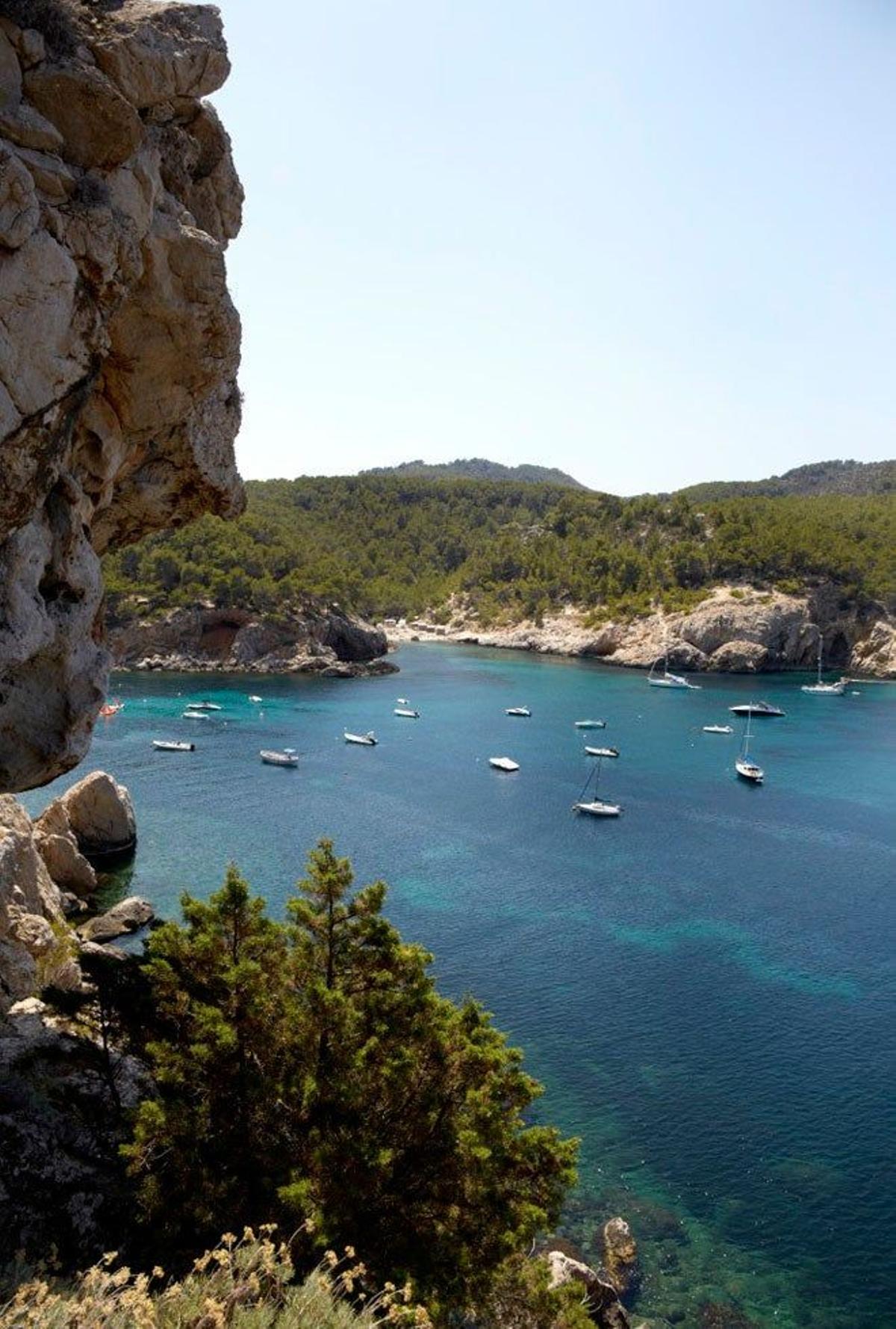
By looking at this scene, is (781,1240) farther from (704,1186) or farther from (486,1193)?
(486,1193)

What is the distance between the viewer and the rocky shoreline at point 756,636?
133 meters

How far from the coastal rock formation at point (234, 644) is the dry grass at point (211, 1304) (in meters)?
107

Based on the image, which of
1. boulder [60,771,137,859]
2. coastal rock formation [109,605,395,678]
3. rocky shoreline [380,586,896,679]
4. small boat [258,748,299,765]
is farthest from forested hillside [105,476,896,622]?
boulder [60,771,137,859]

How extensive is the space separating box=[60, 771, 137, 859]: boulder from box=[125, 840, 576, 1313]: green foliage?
106ft

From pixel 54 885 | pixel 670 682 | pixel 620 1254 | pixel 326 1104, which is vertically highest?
pixel 326 1104

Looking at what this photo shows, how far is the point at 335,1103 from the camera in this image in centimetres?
1634

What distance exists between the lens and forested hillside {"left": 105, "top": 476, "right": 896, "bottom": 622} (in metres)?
121

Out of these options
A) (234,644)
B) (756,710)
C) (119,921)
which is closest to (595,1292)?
(119,921)

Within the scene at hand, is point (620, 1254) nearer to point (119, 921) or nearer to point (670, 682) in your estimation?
point (119, 921)

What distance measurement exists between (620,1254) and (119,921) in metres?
23.5

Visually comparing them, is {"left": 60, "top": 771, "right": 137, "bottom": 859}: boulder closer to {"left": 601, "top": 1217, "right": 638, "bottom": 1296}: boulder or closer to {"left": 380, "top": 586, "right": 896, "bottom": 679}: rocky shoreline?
{"left": 601, "top": 1217, "right": 638, "bottom": 1296}: boulder

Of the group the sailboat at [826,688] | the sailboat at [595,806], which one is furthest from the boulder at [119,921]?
the sailboat at [826,688]

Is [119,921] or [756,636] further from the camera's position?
[756,636]

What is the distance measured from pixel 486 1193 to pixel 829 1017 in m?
22.8
